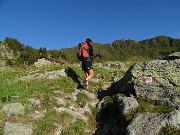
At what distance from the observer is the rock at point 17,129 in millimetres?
12526

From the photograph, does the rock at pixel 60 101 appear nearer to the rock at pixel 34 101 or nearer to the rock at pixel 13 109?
the rock at pixel 34 101

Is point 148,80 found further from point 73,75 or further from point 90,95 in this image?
point 73,75

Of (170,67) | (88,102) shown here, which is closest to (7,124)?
(88,102)

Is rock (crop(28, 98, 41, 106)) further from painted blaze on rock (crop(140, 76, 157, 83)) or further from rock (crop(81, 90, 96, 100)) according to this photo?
painted blaze on rock (crop(140, 76, 157, 83))

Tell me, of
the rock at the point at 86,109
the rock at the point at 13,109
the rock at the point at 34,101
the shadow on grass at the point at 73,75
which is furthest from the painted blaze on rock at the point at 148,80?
the rock at the point at 13,109

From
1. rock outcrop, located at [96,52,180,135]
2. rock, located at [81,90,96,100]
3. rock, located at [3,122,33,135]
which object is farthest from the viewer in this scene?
rock, located at [81,90,96,100]

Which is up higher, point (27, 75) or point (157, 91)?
point (27, 75)

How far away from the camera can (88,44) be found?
715 inches

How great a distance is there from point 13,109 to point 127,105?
5.22m

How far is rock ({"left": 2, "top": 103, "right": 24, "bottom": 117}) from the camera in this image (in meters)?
14.0

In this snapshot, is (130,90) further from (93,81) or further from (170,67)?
(93,81)

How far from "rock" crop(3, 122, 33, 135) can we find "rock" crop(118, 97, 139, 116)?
4043 mm

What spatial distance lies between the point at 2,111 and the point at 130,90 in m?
6.20

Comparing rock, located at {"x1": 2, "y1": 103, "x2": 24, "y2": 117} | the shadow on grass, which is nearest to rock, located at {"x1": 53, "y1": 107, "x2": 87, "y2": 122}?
rock, located at {"x1": 2, "y1": 103, "x2": 24, "y2": 117}
